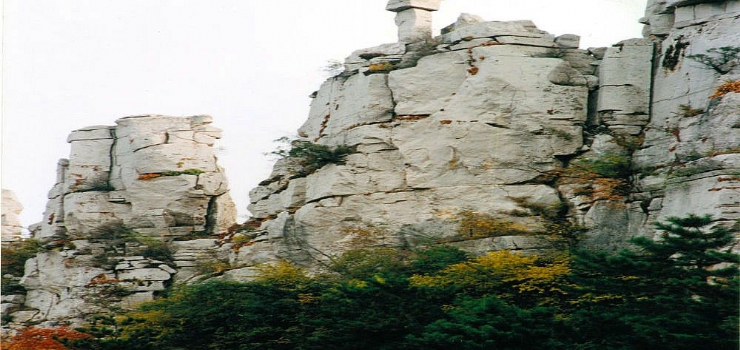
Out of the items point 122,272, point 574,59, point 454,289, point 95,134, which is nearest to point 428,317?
point 454,289

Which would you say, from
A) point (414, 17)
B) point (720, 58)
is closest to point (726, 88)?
point (720, 58)

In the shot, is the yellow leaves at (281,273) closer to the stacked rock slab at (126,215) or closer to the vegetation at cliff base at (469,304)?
the vegetation at cliff base at (469,304)

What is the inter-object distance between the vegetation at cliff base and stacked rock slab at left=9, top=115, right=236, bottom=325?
4010mm

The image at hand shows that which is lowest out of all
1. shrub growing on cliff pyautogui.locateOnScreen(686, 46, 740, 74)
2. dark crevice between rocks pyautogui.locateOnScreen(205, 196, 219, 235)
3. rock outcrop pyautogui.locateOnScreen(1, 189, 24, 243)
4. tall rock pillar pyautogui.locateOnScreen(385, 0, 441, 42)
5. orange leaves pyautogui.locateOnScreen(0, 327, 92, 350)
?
orange leaves pyautogui.locateOnScreen(0, 327, 92, 350)

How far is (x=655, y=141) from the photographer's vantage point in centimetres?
3117

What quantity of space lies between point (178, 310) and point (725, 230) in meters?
12.4

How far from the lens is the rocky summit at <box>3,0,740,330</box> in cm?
3023

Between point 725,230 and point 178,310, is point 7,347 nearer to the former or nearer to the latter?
point 178,310

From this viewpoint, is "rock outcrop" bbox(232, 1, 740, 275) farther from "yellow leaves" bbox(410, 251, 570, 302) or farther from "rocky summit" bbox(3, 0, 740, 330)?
"yellow leaves" bbox(410, 251, 570, 302)

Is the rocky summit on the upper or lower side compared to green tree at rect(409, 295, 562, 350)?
upper

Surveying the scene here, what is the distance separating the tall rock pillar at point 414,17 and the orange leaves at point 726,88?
25.3ft

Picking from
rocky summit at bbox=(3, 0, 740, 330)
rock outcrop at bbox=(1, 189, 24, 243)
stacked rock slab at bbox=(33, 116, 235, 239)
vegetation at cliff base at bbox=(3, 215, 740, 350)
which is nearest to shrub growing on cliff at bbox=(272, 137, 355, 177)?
rocky summit at bbox=(3, 0, 740, 330)

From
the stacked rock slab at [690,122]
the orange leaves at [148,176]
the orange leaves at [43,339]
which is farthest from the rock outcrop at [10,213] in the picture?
the stacked rock slab at [690,122]

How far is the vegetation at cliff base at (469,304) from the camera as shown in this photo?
77.4 feet
